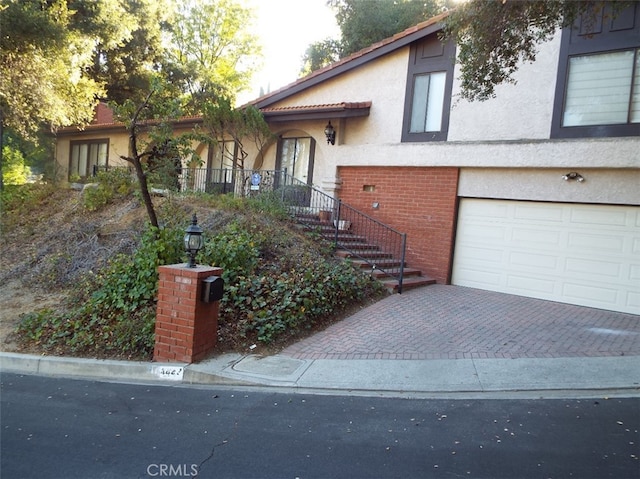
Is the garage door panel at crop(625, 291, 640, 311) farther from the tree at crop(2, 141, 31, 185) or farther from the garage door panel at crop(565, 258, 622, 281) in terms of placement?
the tree at crop(2, 141, 31, 185)

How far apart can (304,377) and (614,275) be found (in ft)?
21.8

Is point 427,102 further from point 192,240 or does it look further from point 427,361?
point 192,240

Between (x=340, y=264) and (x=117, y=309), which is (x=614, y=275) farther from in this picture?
(x=117, y=309)

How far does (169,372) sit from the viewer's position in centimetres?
521

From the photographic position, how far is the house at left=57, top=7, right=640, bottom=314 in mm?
8539

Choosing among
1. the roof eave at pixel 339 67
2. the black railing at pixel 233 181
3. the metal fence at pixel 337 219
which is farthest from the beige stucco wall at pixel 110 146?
the metal fence at pixel 337 219

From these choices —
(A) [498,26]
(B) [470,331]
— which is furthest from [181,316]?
(A) [498,26]

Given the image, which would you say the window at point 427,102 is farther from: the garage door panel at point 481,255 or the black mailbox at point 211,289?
the black mailbox at point 211,289

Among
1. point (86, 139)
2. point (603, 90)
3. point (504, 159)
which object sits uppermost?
point (603, 90)

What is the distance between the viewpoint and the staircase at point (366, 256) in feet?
30.9

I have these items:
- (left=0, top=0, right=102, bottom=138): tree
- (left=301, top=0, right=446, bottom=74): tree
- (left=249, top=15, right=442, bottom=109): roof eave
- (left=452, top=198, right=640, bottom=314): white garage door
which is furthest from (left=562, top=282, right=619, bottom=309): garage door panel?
(left=301, top=0, right=446, bottom=74): tree

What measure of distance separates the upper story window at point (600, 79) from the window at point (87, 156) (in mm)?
16889

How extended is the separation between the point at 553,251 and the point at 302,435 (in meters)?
7.40

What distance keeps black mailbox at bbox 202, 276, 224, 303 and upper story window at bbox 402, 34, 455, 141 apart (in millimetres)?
7132
